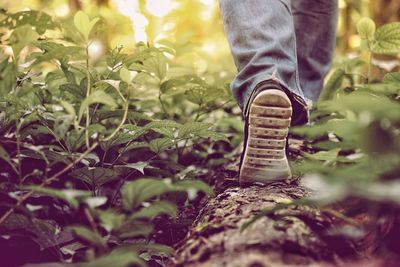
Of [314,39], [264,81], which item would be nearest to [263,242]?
[264,81]

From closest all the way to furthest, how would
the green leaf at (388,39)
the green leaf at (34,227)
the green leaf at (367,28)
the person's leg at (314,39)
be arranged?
the green leaf at (34,227)
the green leaf at (388,39)
the green leaf at (367,28)
the person's leg at (314,39)

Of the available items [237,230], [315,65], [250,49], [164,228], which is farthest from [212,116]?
[237,230]

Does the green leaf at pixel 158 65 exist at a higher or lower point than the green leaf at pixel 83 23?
lower

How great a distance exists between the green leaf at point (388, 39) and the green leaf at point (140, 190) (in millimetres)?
1050

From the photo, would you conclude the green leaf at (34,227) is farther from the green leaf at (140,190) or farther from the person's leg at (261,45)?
the person's leg at (261,45)

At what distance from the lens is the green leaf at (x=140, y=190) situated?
0.79 m

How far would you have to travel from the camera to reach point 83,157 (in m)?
1.06

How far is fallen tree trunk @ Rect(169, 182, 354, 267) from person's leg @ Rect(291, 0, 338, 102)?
41.6 inches

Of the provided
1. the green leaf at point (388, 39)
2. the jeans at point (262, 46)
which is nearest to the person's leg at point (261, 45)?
the jeans at point (262, 46)

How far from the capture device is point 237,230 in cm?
90

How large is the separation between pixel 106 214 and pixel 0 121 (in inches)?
21.6

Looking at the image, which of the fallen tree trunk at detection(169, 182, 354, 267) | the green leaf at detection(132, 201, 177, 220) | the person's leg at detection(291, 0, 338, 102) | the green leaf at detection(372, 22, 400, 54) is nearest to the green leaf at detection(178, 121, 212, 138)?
the fallen tree trunk at detection(169, 182, 354, 267)

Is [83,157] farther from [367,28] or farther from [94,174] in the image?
[367,28]

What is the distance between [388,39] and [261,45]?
1.59 ft
